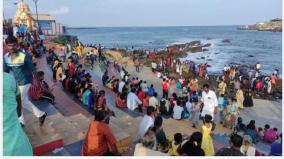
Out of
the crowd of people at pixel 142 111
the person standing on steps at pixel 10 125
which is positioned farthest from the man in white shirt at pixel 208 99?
the person standing on steps at pixel 10 125

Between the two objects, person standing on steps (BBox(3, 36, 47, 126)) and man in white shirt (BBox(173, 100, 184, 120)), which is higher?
person standing on steps (BBox(3, 36, 47, 126))

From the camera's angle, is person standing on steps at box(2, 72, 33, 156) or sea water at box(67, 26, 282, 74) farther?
sea water at box(67, 26, 282, 74)

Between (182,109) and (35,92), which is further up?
(35,92)

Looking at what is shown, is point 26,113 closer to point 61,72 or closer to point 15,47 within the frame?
point 15,47

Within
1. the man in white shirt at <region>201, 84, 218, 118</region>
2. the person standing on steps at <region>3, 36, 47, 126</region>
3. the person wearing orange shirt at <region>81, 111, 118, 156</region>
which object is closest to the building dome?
the man in white shirt at <region>201, 84, 218, 118</region>

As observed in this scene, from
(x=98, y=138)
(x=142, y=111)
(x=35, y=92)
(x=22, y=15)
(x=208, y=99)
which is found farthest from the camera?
(x=22, y=15)

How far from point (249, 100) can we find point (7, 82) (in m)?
13.1

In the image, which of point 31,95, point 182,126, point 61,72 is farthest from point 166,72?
point 31,95

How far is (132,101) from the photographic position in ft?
35.2

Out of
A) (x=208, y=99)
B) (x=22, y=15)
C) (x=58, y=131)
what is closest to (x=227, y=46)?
(x=22, y=15)

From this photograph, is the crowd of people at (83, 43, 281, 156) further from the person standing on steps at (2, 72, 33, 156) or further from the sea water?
the sea water

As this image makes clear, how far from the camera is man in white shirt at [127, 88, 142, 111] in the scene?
35.0 feet

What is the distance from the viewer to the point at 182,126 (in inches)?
372

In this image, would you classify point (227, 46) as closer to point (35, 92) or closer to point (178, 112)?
point (178, 112)
